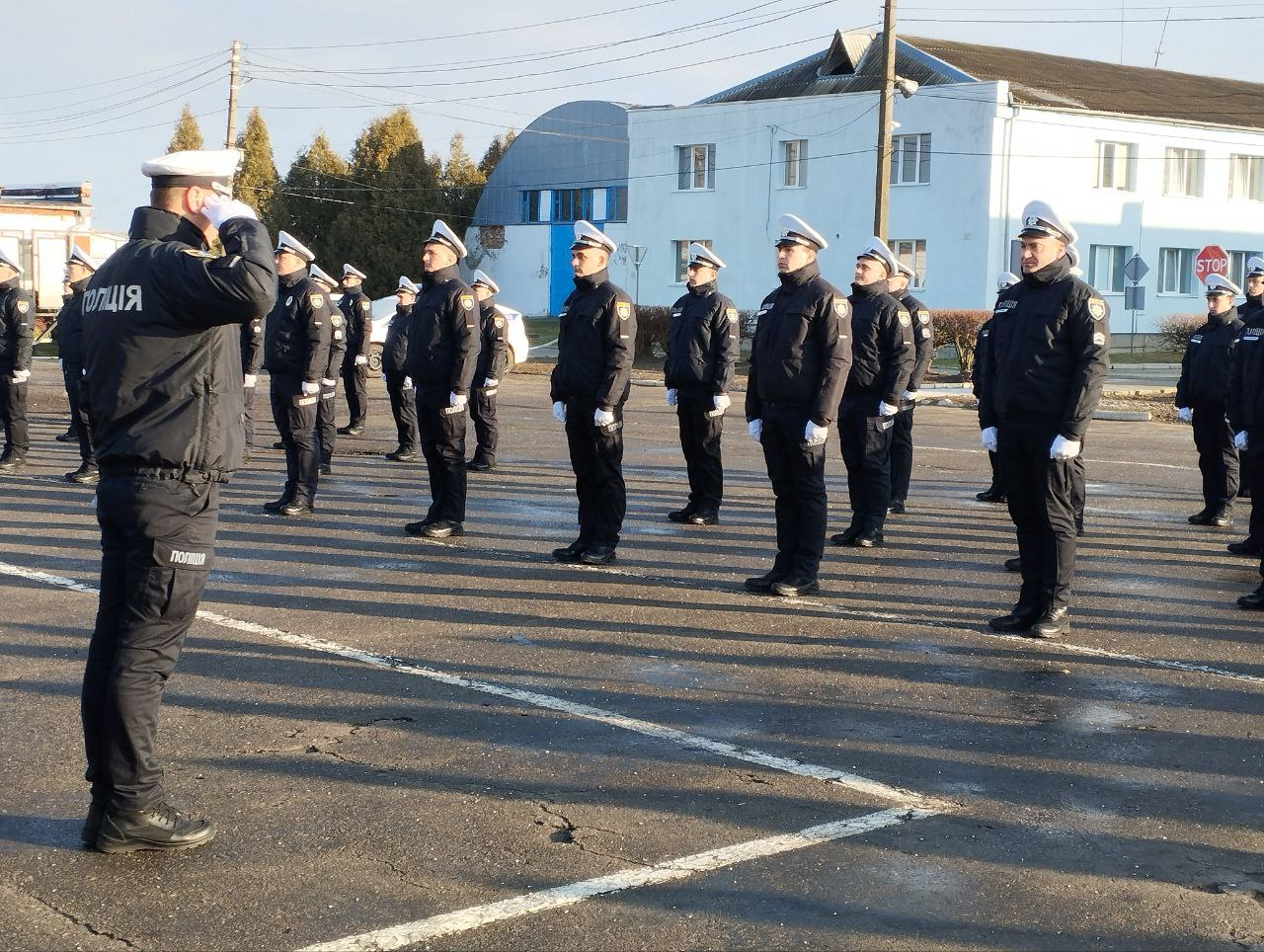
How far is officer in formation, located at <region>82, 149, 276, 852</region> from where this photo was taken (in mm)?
4688

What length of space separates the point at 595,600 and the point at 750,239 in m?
39.3

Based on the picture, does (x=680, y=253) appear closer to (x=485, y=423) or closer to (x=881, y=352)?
(x=485, y=423)

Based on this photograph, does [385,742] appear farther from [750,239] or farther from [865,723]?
[750,239]

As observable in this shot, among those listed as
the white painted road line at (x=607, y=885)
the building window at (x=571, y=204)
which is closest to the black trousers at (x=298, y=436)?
the white painted road line at (x=607, y=885)

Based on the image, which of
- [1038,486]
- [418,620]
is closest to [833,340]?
[1038,486]

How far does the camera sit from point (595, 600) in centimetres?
895

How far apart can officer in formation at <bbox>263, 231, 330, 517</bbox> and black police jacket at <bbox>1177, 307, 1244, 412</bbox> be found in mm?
7298

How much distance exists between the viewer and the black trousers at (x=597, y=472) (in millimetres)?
10273

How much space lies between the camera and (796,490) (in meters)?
9.31

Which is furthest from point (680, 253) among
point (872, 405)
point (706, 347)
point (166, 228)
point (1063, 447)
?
point (166, 228)

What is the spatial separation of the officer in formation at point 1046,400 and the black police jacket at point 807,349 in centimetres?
107

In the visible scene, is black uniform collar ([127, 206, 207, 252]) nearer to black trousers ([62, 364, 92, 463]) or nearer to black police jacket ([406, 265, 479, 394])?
black police jacket ([406, 265, 479, 394])

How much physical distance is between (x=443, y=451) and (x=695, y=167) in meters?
39.3

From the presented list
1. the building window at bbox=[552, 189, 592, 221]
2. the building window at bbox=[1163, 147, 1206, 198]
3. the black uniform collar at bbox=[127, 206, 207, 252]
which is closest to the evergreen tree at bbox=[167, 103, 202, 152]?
the building window at bbox=[552, 189, 592, 221]
